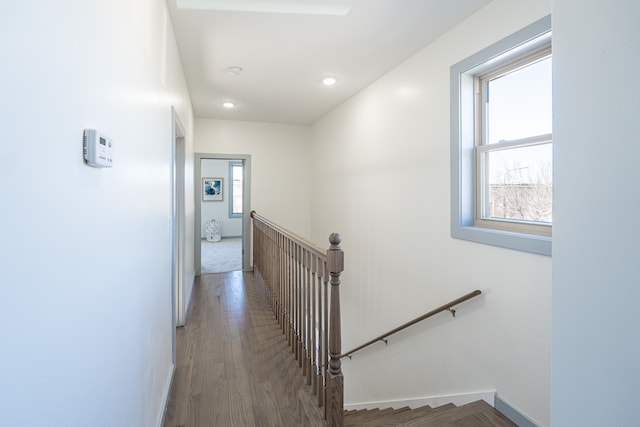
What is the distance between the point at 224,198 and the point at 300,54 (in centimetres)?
769

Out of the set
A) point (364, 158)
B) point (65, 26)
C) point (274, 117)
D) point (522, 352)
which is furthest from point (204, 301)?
point (65, 26)

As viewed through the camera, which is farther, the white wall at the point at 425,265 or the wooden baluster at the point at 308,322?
the wooden baluster at the point at 308,322

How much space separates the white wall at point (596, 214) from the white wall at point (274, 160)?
5.22 meters

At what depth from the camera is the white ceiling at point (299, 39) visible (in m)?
2.24

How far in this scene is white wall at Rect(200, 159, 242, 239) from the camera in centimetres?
979

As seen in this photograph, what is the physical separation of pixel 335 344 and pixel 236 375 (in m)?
1.02

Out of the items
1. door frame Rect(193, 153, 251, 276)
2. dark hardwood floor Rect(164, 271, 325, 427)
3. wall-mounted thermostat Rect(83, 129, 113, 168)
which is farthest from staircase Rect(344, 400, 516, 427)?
door frame Rect(193, 153, 251, 276)

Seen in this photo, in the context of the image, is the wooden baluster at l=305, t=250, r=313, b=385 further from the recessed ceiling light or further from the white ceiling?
the recessed ceiling light

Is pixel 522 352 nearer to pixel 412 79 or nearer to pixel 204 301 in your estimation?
pixel 412 79

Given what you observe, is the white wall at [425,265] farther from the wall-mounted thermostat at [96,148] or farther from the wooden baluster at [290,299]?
the wall-mounted thermostat at [96,148]

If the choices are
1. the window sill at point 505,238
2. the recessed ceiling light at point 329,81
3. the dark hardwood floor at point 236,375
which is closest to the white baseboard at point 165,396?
the dark hardwood floor at point 236,375

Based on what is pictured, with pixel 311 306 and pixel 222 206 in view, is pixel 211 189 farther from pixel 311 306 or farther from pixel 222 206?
pixel 311 306

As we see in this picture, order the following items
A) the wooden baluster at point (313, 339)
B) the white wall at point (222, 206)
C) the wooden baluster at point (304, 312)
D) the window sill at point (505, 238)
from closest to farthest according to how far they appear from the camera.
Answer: the window sill at point (505, 238), the wooden baluster at point (313, 339), the wooden baluster at point (304, 312), the white wall at point (222, 206)

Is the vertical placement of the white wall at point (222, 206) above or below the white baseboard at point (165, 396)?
above
